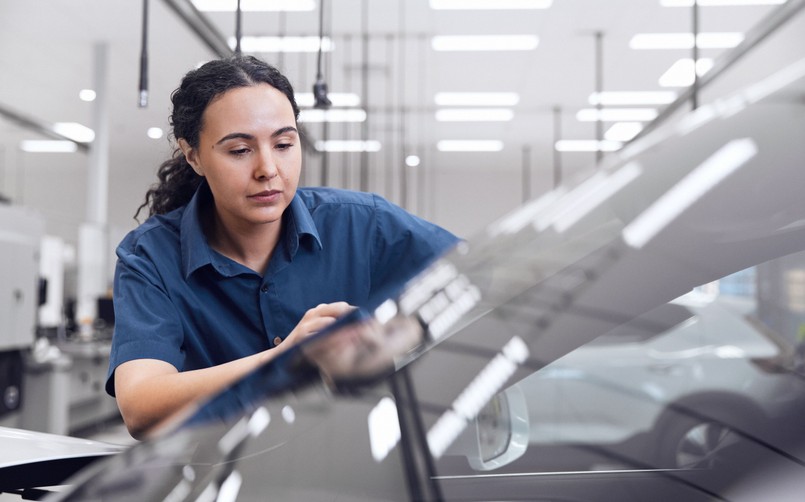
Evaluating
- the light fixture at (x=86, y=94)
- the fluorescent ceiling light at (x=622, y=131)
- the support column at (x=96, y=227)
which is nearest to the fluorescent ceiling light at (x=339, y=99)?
the support column at (x=96, y=227)

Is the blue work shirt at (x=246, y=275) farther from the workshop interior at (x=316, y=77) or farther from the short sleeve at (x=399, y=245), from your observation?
the workshop interior at (x=316, y=77)

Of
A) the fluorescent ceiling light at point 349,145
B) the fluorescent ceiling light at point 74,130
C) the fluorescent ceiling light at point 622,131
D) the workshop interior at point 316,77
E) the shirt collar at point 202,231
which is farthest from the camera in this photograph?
the fluorescent ceiling light at point 349,145

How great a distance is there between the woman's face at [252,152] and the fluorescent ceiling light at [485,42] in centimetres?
571

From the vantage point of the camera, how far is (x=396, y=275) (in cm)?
126

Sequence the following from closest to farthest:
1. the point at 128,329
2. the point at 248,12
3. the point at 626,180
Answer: the point at 626,180 < the point at 128,329 < the point at 248,12

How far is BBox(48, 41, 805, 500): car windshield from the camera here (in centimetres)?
49

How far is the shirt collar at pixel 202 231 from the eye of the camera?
110 cm

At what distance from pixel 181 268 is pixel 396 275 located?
341 mm

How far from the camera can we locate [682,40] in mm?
6609

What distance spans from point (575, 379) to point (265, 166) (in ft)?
2.13

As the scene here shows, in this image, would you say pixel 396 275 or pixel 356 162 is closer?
pixel 396 275

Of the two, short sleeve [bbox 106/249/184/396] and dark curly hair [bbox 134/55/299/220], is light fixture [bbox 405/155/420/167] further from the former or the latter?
short sleeve [bbox 106/249/184/396]

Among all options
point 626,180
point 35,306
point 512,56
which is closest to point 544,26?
point 512,56

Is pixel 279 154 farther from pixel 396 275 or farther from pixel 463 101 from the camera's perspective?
pixel 463 101
